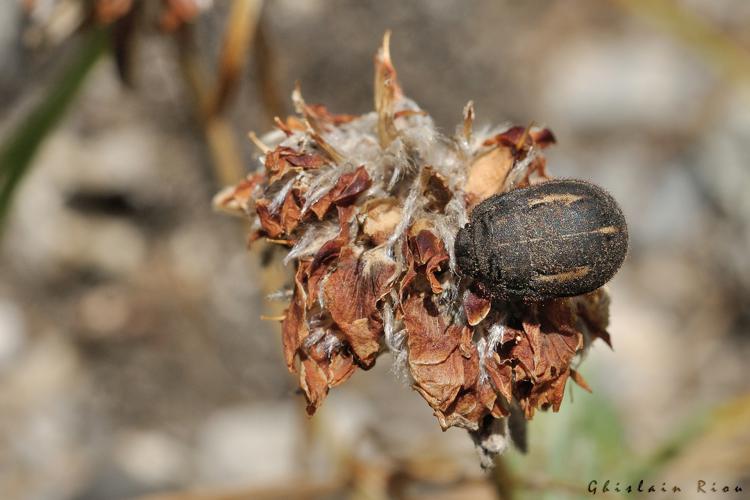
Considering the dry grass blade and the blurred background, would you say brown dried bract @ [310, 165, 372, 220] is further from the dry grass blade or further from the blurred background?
the blurred background

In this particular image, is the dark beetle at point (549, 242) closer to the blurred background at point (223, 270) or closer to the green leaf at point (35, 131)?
the green leaf at point (35, 131)

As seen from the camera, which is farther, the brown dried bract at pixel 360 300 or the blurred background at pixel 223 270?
the blurred background at pixel 223 270

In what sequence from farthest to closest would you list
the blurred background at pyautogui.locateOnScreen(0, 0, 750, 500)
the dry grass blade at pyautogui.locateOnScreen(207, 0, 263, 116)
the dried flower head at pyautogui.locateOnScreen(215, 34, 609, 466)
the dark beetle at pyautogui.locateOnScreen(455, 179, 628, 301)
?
the blurred background at pyautogui.locateOnScreen(0, 0, 750, 500), the dry grass blade at pyautogui.locateOnScreen(207, 0, 263, 116), the dried flower head at pyautogui.locateOnScreen(215, 34, 609, 466), the dark beetle at pyautogui.locateOnScreen(455, 179, 628, 301)

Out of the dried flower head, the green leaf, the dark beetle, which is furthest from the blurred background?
the dark beetle

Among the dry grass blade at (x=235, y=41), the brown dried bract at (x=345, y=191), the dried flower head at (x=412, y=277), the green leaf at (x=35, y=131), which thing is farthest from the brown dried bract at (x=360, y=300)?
the green leaf at (x=35, y=131)

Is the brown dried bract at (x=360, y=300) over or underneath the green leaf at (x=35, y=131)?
underneath

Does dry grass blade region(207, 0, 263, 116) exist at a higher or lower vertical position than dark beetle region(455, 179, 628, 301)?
higher
